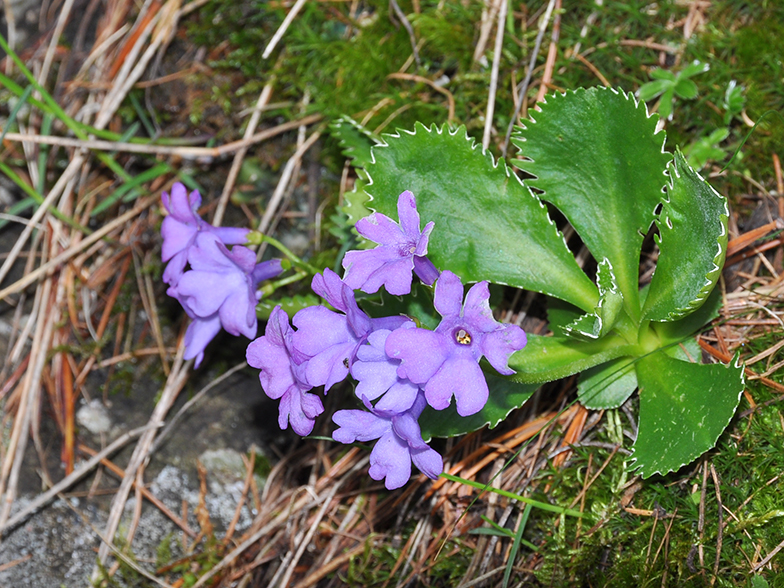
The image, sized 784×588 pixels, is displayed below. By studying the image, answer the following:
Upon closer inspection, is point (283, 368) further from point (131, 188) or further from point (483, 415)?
point (131, 188)

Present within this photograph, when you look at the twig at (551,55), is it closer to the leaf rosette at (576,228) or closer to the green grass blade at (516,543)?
the leaf rosette at (576,228)

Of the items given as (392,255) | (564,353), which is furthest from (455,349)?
(564,353)

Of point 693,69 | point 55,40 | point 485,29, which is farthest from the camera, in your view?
point 55,40

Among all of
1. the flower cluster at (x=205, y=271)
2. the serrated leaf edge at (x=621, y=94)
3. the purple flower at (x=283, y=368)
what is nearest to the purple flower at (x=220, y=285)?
the flower cluster at (x=205, y=271)

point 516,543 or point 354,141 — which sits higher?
point 354,141

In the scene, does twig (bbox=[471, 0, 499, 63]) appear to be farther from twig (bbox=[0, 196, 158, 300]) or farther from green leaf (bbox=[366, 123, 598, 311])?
twig (bbox=[0, 196, 158, 300])

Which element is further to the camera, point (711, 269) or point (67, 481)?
point (67, 481)

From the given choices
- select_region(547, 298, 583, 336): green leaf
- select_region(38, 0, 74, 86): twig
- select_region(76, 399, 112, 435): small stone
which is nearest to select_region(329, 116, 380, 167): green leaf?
select_region(547, 298, 583, 336): green leaf
